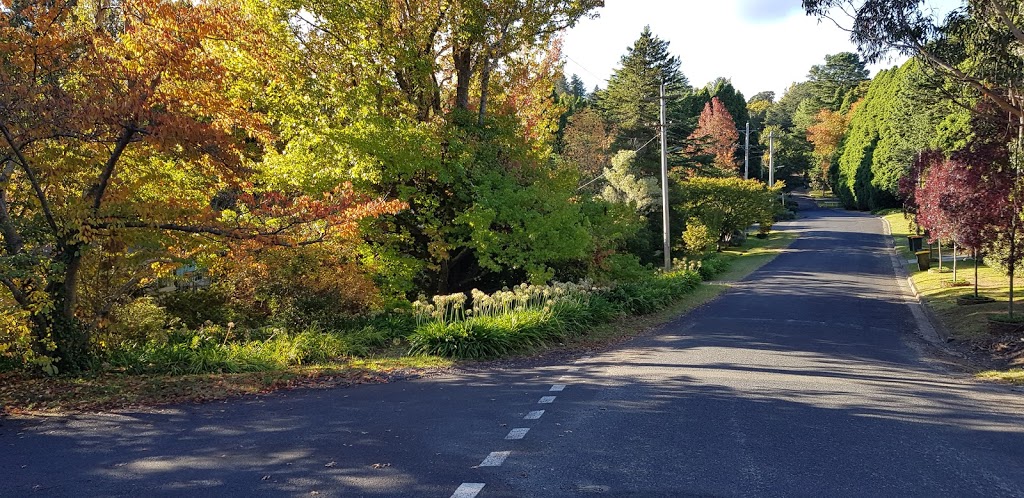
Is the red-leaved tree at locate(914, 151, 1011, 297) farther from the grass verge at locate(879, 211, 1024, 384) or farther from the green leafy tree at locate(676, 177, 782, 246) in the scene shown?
the green leafy tree at locate(676, 177, 782, 246)

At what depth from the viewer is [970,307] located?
17.4 metres

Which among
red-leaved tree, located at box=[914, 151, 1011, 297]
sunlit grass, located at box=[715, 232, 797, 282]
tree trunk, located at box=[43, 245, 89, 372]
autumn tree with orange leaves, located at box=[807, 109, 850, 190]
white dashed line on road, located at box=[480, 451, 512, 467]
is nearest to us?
white dashed line on road, located at box=[480, 451, 512, 467]

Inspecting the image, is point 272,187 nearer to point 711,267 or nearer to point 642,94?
point 711,267

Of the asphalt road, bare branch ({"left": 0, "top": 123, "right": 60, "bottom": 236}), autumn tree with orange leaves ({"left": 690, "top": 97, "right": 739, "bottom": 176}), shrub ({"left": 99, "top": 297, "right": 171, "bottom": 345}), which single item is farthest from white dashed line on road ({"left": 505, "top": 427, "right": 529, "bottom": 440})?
autumn tree with orange leaves ({"left": 690, "top": 97, "right": 739, "bottom": 176})

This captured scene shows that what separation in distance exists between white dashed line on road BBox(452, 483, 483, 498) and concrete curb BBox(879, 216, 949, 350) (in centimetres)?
1236

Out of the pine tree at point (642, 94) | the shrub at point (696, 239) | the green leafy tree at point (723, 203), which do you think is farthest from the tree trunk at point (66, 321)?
the pine tree at point (642, 94)

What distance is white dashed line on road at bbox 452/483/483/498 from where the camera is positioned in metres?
4.30

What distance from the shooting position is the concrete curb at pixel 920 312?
47.3ft

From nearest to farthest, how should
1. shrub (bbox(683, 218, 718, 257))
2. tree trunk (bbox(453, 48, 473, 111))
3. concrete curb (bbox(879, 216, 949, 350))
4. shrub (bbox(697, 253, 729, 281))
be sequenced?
concrete curb (bbox(879, 216, 949, 350))
tree trunk (bbox(453, 48, 473, 111))
shrub (bbox(697, 253, 729, 281))
shrub (bbox(683, 218, 718, 257))

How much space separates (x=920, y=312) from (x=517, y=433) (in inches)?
657

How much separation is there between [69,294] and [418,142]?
690cm

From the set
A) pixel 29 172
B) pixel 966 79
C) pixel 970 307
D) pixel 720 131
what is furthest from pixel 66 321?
pixel 720 131

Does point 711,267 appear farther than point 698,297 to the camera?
Yes

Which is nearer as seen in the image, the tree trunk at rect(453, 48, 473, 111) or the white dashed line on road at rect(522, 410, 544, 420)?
the white dashed line on road at rect(522, 410, 544, 420)
